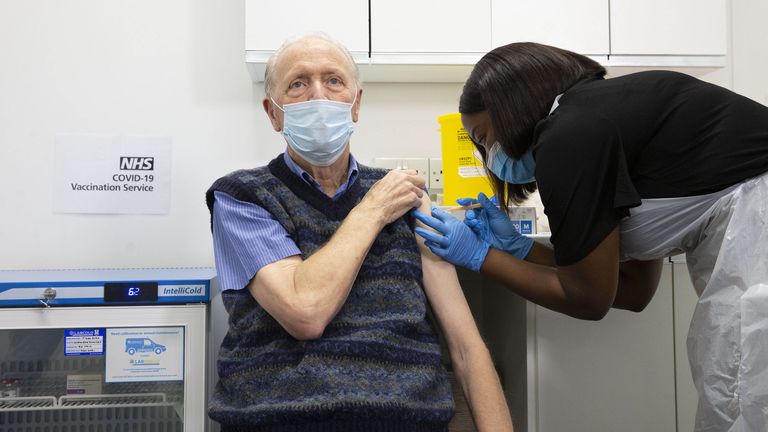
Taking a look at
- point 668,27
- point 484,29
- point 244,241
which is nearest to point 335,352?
point 244,241

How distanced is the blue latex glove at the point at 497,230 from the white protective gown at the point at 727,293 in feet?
0.98

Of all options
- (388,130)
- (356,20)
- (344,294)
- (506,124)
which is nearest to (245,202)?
(344,294)

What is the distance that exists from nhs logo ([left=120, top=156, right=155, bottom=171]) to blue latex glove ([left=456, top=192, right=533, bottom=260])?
3.57 feet

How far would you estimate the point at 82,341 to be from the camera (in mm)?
1330

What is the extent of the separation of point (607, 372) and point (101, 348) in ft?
3.95

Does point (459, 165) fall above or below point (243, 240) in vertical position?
above

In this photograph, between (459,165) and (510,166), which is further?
(459,165)

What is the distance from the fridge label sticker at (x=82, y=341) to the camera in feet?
4.35

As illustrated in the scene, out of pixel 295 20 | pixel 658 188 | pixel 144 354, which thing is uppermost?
pixel 295 20

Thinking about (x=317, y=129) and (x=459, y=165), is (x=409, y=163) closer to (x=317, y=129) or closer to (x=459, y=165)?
(x=459, y=165)

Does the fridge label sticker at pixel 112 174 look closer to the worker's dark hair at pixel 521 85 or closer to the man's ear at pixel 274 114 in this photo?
the man's ear at pixel 274 114

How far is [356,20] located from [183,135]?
0.70 meters

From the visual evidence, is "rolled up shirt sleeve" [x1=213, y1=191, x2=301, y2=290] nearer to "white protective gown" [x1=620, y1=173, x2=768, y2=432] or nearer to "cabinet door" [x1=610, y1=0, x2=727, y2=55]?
"white protective gown" [x1=620, y1=173, x2=768, y2=432]

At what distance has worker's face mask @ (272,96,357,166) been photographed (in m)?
1.24
